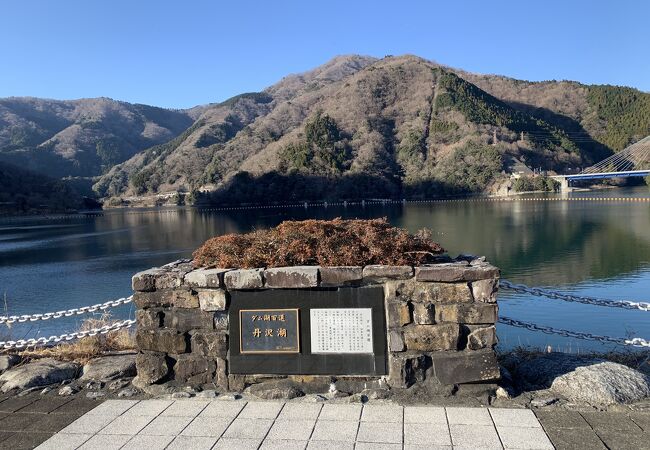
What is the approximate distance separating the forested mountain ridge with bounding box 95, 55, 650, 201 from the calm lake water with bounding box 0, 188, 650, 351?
5771 centimetres

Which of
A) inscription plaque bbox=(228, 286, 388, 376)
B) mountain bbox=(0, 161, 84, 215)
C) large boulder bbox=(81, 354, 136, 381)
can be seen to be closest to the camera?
inscription plaque bbox=(228, 286, 388, 376)

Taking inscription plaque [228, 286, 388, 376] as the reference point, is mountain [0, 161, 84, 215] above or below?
above

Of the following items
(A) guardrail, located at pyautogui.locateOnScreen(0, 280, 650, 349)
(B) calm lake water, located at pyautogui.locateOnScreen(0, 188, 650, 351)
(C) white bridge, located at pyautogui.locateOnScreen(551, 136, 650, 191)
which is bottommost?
(B) calm lake water, located at pyautogui.locateOnScreen(0, 188, 650, 351)

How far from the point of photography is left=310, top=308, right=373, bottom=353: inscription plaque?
5344mm

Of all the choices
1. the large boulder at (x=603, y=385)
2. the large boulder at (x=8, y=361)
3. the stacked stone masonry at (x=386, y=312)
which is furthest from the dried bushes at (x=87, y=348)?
the large boulder at (x=603, y=385)

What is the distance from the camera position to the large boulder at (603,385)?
4.80 metres

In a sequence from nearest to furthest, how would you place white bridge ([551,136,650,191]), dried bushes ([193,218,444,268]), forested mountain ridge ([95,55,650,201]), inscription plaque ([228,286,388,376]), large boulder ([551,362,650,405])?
large boulder ([551,362,650,405])
inscription plaque ([228,286,388,376])
dried bushes ([193,218,444,268])
white bridge ([551,136,650,191])
forested mountain ridge ([95,55,650,201])

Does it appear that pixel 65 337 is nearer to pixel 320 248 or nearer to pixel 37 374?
pixel 37 374

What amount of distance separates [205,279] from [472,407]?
285 cm

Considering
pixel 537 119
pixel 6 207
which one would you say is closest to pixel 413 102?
pixel 537 119

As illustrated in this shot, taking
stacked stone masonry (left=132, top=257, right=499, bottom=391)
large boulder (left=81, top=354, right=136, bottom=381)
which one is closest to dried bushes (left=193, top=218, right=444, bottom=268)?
stacked stone masonry (left=132, top=257, right=499, bottom=391)

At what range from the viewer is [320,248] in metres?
5.59

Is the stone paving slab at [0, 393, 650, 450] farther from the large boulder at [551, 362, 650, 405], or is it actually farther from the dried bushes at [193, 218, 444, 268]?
the dried bushes at [193, 218, 444, 268]

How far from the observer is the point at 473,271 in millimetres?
5074
